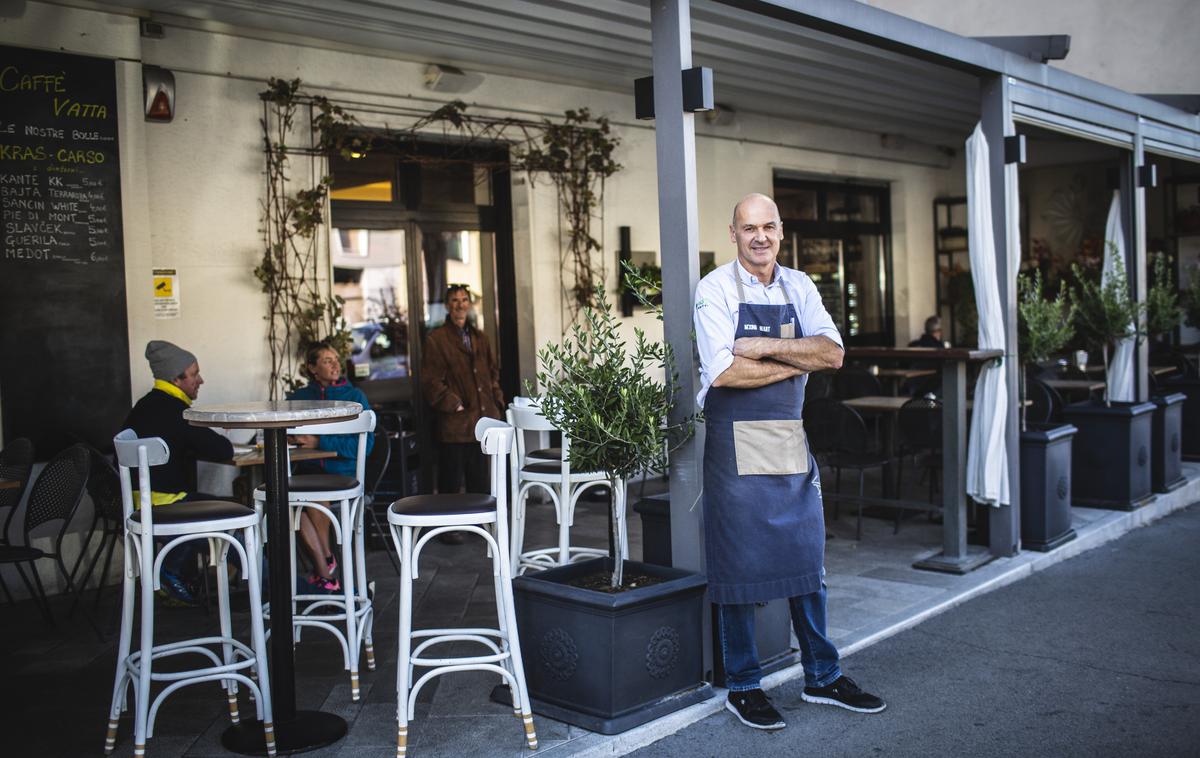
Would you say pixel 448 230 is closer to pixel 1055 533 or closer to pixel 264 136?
pixel 264 136

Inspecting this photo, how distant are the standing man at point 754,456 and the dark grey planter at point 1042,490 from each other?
9.16 ft

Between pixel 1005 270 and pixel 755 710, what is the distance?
11.2 ft

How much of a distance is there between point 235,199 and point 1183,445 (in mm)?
8026

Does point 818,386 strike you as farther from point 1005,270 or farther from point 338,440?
point 338,440

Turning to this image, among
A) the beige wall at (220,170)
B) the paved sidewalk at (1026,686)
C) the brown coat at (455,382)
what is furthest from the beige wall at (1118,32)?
the paved sidewalk at (1026,686)

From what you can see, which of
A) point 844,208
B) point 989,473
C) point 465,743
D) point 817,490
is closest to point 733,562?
point 817,490

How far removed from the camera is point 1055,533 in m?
6.37

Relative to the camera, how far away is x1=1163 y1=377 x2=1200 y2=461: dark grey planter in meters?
9.30

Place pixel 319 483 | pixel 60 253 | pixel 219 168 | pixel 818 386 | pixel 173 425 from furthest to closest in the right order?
1. pixel 818 386
2. pixel 219 168
3. pixel 60 253
4. pixel 173 425
5. pixel 319 483

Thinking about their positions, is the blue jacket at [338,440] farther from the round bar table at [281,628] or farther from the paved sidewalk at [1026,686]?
the paved sidewalk at [1026,686]

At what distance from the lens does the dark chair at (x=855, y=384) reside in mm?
8812

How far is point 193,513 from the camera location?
3680 millimetres

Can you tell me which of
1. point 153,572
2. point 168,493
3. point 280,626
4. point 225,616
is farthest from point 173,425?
point 280,626

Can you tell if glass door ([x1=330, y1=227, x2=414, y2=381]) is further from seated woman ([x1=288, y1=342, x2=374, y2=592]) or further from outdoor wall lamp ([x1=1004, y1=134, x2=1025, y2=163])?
outdoor wall lamp ([x1=1004, y1=134, x2=1025, y2=163])
